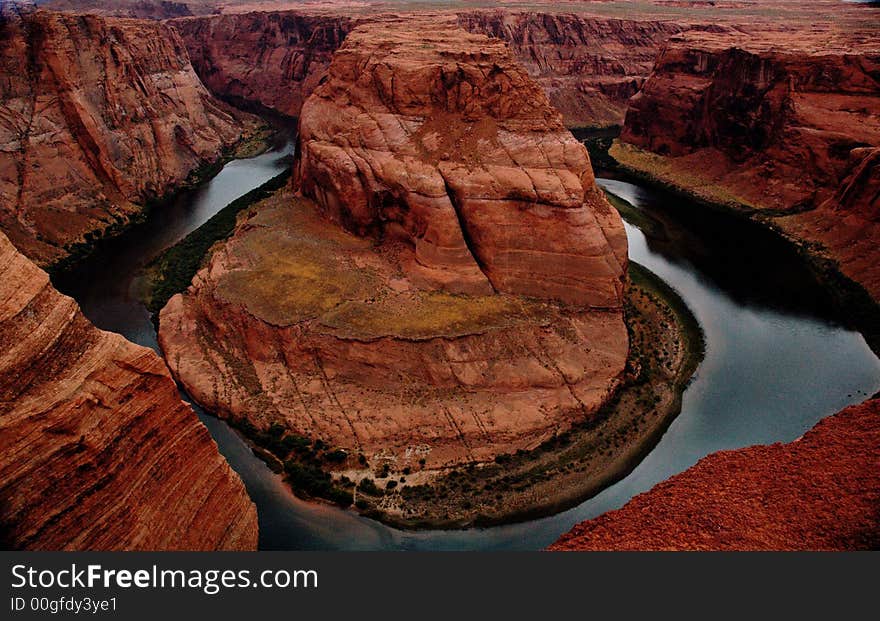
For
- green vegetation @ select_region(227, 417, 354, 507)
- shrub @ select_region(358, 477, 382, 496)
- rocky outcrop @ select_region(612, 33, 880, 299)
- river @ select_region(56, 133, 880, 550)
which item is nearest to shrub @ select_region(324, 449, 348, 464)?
green vegetation @ select_region(227, 417, 354, 507)

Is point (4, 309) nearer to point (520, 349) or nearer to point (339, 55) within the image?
point (520, 349)

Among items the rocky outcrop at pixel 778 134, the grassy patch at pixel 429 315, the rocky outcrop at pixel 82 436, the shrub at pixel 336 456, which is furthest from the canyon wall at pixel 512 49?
the rocky outcrop at pixel 82 436

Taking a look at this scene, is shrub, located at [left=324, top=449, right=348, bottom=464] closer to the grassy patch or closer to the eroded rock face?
the grassy patch

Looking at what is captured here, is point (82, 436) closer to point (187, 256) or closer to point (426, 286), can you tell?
point (426, 286)

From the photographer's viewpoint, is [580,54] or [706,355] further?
[580,54]

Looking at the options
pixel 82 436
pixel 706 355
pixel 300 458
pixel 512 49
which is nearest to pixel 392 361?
pixel 300 458
